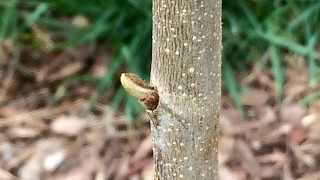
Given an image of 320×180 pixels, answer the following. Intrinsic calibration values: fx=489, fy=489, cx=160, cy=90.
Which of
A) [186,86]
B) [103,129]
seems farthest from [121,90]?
[186,86]

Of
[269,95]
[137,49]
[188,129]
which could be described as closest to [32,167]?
[137,49]

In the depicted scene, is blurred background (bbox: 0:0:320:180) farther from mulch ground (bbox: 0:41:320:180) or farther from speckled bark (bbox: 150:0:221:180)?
speckled bark (bbox: 150:0:221:180)

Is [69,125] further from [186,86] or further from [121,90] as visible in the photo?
[186,86]

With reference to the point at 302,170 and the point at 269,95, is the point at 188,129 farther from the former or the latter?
the point at 269,95

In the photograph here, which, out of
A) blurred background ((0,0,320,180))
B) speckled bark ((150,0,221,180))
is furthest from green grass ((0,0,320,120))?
speckled bark ((150,0,221,180))

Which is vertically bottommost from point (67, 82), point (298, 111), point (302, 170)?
point (302, 170)

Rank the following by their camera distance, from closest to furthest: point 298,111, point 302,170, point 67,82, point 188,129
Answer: point 188,129 → point 302,170 → point 298,111 → point 67,82
